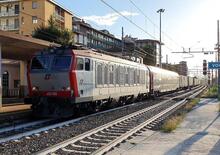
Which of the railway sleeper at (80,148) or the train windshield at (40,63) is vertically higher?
the train windshield at (40,63)

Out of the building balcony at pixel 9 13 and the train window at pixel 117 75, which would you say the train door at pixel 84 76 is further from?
the building balcony at pixel 9 13

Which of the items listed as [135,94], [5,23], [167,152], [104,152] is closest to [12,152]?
[104,152]

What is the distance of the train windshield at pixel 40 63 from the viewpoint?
19.3 m

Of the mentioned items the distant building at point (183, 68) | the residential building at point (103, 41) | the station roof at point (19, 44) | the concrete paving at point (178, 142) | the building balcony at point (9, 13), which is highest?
the building balcony at point (9, 13)

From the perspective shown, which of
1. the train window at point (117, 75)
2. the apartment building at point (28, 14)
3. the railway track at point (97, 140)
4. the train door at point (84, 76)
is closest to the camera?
the railway track at point (97, 140)

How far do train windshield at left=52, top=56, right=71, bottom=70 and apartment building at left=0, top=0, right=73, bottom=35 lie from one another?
5961 cm

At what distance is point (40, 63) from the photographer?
63.9 feet

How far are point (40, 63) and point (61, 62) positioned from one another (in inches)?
47.1

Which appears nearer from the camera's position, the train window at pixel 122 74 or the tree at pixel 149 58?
the train window at pixel 122 74

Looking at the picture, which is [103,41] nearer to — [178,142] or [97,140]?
[97,140]

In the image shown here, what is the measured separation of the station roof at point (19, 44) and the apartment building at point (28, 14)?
49.5 meters

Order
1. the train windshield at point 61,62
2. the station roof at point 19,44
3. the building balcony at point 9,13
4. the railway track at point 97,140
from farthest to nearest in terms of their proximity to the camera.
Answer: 1. the building balcony at point 9,13
2. the station roof at point 19,44
3. the train windshield at point 61,62
4. the railway track at point 97,140

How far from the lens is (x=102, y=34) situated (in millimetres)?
111062

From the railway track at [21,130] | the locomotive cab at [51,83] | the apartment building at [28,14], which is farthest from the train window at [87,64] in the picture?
the apartment building at [28,14]
